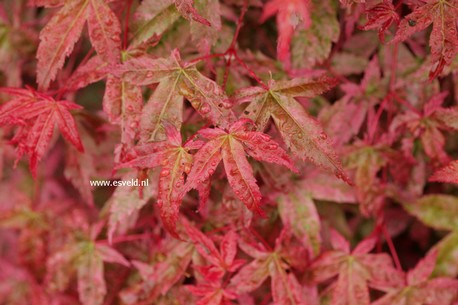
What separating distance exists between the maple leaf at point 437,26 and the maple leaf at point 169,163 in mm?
434

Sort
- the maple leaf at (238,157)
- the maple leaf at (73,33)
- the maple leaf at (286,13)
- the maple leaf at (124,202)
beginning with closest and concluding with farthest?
the maple leaf at (286,13), the maple leaf at (238,157), the maple leaf at (73,33), the maple leaf at (124,202)

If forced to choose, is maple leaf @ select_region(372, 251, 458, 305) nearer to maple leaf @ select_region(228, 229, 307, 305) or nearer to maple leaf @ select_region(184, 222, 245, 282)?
maple leaf @ select_region(228, 229, 307, 305)

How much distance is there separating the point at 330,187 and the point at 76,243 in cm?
70

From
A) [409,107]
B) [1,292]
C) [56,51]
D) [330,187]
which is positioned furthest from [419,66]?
[1,292]

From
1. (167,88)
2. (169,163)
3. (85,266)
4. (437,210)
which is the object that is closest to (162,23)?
(167,88)

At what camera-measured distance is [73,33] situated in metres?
1.05

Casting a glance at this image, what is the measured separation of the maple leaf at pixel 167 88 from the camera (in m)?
0.98

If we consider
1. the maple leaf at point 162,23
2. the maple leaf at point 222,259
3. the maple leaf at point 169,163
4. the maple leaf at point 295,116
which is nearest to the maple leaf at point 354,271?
the maple leaf at point 222,259

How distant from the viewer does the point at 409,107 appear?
122 centimetres

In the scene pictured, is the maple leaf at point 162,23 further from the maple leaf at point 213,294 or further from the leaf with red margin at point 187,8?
the maple leaf at point 213,294

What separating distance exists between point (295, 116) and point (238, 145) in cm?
13

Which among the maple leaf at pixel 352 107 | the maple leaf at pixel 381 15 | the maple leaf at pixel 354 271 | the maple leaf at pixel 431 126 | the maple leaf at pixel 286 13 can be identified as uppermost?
the maple leaf at pixel 286 13

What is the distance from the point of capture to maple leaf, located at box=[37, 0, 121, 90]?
1.02 m

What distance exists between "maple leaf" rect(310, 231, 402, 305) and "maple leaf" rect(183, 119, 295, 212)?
0.41m
